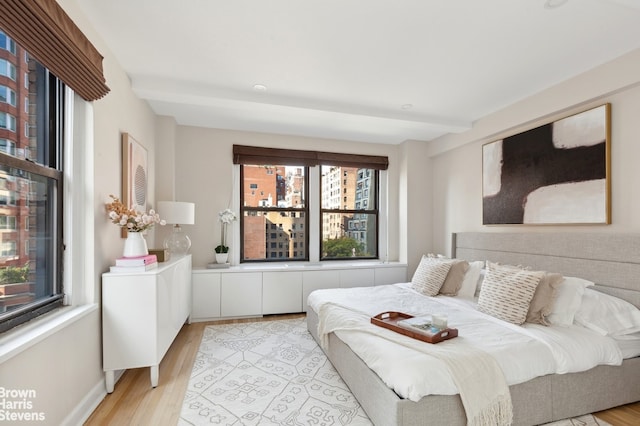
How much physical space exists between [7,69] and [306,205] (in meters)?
3.43

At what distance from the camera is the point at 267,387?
2305 mm

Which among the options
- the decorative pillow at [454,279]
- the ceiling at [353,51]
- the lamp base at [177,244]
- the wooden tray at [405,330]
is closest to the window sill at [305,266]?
the lamp base at [177,244]

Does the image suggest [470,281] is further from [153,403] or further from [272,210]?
[153,403]

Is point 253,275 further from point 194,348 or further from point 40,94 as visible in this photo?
point 40,94

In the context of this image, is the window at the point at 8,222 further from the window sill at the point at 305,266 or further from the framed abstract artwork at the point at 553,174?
the framed abstract artwork at the point at 553,174

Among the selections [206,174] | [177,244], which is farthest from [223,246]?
[206,174]

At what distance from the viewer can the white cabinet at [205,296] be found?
373cm

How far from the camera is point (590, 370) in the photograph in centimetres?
197

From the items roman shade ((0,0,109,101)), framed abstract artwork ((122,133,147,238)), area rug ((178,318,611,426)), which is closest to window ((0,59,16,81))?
roman shade ((0,0,109,101))

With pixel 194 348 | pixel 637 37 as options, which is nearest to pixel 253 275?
pixel 194 348

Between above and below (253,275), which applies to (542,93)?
above

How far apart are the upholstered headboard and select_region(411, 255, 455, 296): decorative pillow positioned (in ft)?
1.96

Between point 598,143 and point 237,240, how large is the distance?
13.1 feet

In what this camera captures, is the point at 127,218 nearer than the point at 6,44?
No
